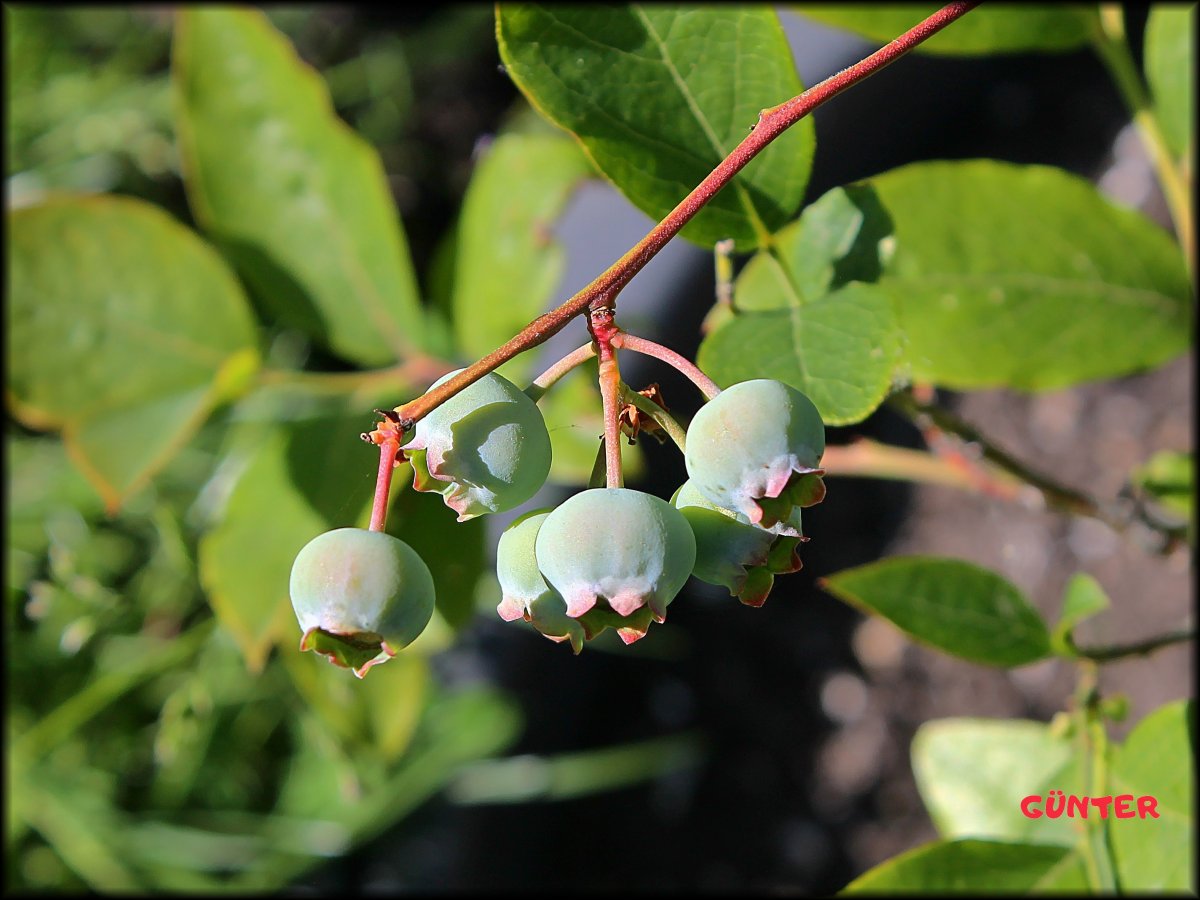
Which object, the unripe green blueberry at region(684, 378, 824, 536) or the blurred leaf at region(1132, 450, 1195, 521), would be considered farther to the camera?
the blurred leaf at region(1132, 450, 1195, 521)

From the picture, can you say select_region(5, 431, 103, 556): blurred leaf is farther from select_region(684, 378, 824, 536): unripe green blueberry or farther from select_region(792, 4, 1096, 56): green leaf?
select_region(684, 378, 824, 536): unripe green blueberry

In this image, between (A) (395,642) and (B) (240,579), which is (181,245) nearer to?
(B) (240,579)

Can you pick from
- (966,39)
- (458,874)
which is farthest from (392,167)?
(966,39)

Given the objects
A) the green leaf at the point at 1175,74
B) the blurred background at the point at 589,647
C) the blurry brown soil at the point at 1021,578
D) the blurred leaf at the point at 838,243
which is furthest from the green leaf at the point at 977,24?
the blurry brown soil at the point at 1021,578

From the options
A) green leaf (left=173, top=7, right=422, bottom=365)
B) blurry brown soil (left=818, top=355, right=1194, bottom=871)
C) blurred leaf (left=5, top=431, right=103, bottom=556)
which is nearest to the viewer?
green leaf (left=173, top=7, right=422, bottom=365)

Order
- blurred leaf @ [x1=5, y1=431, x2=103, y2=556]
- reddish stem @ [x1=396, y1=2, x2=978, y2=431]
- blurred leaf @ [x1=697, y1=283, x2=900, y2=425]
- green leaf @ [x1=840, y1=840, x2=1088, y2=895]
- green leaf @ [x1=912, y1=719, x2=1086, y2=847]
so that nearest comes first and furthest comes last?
reddish stem @ [x1=396, y1=2, x2=978, y2=431] → blurred leaf @ [x1=697, y1=283, x2=900, y2=425] → green leaf @ [x1=840, y1=840, x2=1088, y2=895] → green leaf @ [x1=912, y1=719, x2=1086, y2=847] → blurred leaf @ [x1=5, y1=431, x2=103, y2=556]

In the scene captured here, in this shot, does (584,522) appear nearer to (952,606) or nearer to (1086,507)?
(952,606)

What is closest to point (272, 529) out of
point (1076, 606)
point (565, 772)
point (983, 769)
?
point (1076, 606)

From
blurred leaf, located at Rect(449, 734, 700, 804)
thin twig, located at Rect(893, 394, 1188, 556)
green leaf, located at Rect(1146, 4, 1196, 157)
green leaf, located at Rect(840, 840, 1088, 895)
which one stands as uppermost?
green leaf, located at Rect(1146, 4, 1196, 157)

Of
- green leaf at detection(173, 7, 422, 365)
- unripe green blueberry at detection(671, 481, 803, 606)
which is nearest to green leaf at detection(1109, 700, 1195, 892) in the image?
unripe green blueberry at detection(671, 481, 803, 606)
